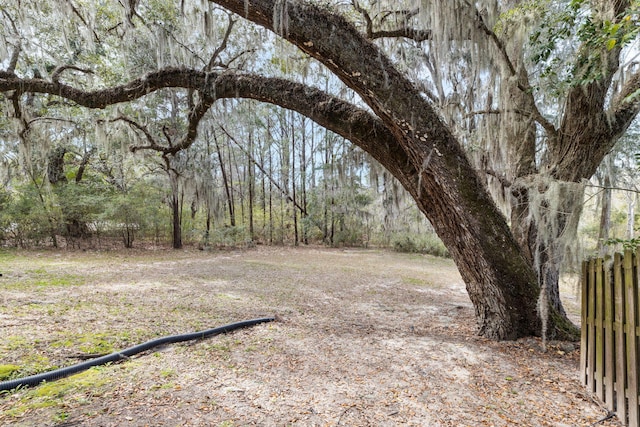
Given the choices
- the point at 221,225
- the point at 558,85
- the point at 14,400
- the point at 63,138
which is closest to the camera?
the point at 14,400

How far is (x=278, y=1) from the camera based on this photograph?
2574 millimetres

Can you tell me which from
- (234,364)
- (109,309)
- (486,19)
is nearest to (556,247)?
(486,19)

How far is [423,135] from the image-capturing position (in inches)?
113

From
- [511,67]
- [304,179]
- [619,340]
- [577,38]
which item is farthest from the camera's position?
[304,179]

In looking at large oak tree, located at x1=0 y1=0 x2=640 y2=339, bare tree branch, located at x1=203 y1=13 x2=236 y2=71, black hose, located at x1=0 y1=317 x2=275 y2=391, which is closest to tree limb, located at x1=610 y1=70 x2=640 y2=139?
large oak tree, located at x1=0 y1=0 x2=640 y2=339

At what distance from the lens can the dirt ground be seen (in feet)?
5.80

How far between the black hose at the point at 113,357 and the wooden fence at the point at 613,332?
2.87 metres

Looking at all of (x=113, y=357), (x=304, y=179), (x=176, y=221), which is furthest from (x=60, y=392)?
(x=304, y=179)

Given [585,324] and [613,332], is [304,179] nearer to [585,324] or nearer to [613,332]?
[585,324]

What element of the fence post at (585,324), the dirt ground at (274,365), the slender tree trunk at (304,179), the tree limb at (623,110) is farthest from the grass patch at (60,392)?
the slender tree trunk at (304,179)

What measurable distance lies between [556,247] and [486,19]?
2578 mm

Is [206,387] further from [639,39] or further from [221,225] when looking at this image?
[221,225]

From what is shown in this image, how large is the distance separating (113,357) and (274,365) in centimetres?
116

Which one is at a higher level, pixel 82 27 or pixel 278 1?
pixel 82 27
